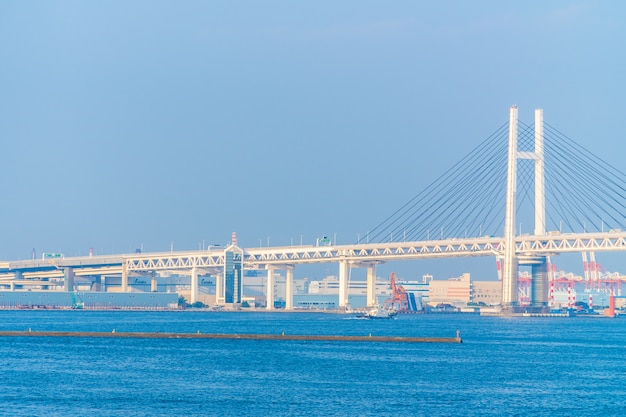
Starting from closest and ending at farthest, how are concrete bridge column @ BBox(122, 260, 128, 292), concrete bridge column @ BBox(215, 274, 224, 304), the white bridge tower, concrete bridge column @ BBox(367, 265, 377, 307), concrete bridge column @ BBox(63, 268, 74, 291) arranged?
1. the white bridge tower
2. concrete bridge column @ BBox(367, 265, 377, 307)
3. concrete bridge column @ BBox(63, 268, 74, 291)
4. concrete bridge column @ BBox(215, 274, 224, 304)
5. concrete bridge column @ BBox(122, 260, 128, 292)

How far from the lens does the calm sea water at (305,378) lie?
117 feet

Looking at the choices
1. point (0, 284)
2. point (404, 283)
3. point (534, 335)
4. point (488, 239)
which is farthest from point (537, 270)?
point (404, 283)

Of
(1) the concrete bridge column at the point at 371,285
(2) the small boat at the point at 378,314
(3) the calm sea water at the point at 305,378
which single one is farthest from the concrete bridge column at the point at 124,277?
(3) the calm sea water at the point at 305,378

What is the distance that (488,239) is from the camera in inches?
4230

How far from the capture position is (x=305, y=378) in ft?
141

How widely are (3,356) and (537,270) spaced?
2520 inches

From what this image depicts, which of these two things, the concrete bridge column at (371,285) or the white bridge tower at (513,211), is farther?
the concrete bridge column at (371,285)

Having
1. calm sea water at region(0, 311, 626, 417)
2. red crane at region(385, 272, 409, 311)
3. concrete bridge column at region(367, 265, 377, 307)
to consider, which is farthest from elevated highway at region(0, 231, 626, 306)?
calm sea water at region(0, 311, 626, 417)

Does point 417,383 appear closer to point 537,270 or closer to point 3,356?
point 3,356

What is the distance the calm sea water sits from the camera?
3553 centimetres

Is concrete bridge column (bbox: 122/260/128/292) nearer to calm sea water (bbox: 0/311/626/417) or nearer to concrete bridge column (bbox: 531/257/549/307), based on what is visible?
concrete bridge column (bbox: 531/257/549/307)

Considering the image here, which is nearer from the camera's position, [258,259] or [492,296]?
[258,259]

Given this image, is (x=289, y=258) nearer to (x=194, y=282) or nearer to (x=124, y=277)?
(x=194, y=282)

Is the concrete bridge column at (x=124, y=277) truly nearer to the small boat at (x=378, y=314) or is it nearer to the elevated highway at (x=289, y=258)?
the elevated highway at (x=289, y=258)
